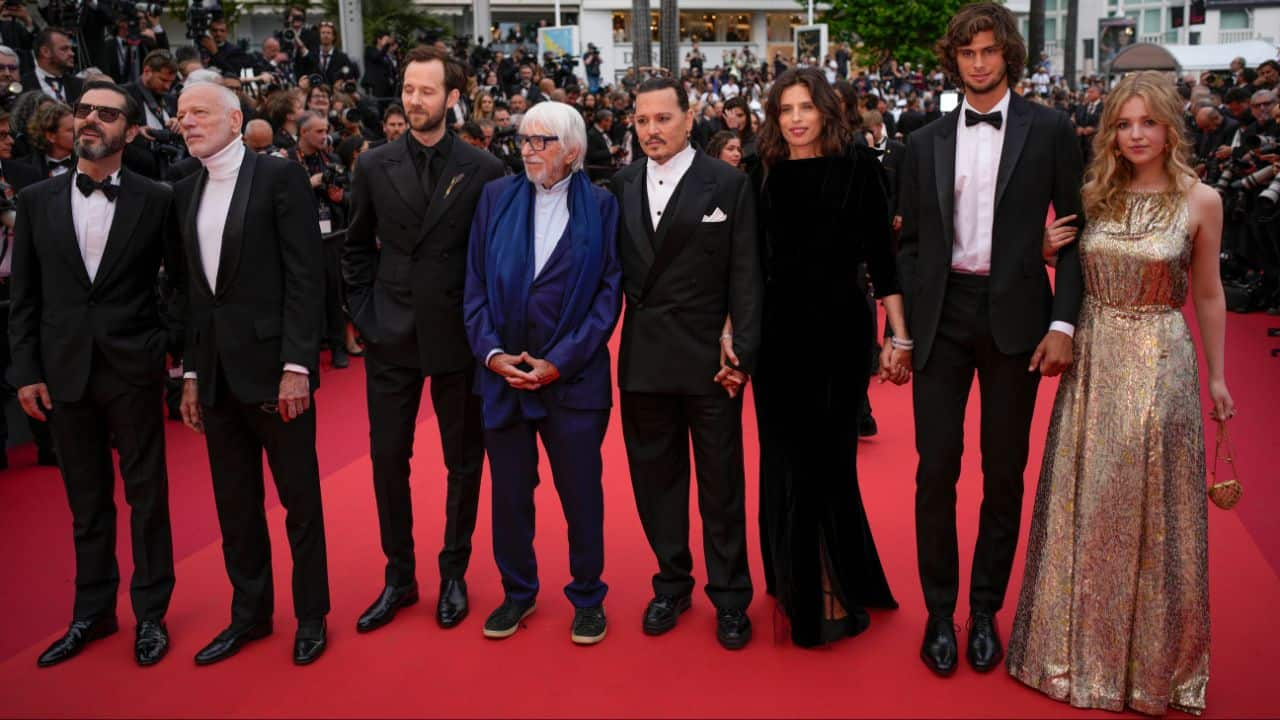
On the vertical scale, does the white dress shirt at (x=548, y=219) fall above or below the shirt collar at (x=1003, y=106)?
below

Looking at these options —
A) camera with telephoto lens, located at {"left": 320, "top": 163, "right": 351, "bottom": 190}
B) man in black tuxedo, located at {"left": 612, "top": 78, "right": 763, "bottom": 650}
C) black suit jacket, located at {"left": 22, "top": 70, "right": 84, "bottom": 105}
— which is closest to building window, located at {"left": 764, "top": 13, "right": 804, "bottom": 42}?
camera with telephoto lens, located at {"left": 320, "top": 163, "right": 351, "bottom": 190}

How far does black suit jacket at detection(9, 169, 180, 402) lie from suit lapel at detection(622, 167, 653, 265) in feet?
5.41

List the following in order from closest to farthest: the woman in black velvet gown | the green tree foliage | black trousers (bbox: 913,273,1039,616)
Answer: black trousers (bbox: 913,273,1039,616) < the woman in black velvet gown < the green tree foliage

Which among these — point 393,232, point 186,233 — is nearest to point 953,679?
point 393,232

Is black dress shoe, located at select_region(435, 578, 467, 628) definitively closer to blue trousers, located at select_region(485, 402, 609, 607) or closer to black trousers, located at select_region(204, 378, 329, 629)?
blue trousers, located at select_region(485, 402, 609, 607)

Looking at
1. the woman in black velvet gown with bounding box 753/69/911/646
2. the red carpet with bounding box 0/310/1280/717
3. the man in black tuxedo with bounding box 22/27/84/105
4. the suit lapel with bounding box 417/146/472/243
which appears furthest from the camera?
the man in black tuxedo with bounding box 22/27/84/105

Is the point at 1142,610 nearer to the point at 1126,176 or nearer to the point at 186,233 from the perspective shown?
the point at 1126,176

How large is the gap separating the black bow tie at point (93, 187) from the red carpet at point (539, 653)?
63.8 inches

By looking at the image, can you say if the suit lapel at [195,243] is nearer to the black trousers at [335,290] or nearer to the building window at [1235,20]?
the black trousers at [335,290]

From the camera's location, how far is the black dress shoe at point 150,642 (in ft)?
12.5

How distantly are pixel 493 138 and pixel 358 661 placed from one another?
299 inches

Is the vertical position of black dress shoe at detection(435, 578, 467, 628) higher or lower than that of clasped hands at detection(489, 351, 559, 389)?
lower

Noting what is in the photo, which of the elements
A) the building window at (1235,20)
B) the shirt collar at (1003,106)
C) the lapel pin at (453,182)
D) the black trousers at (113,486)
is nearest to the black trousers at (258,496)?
the black trousers at (113,486)

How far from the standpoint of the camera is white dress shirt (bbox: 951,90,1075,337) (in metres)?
3.54
